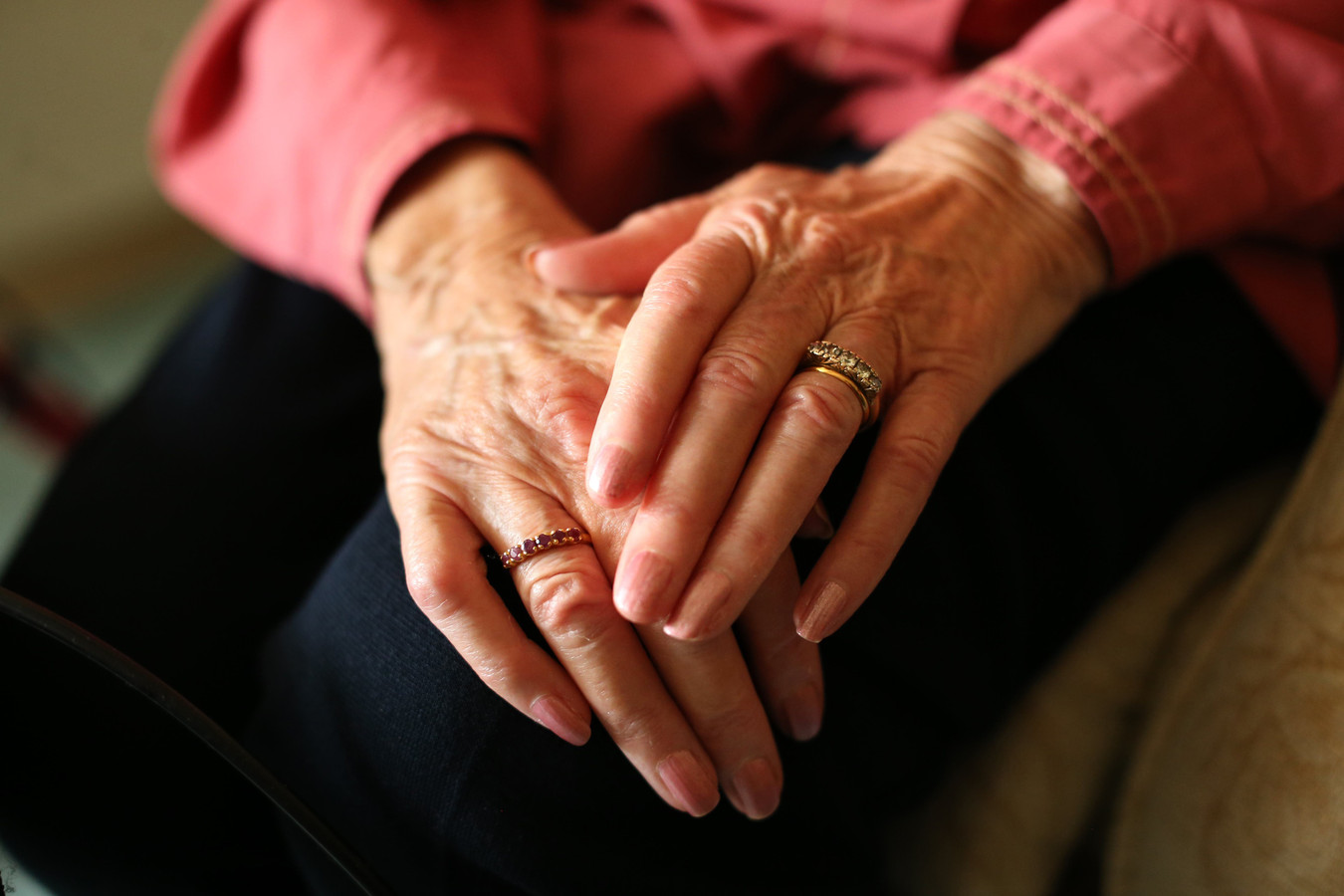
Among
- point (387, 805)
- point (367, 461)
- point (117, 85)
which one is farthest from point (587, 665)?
point (117, 85)

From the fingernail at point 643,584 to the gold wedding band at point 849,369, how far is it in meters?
0.15

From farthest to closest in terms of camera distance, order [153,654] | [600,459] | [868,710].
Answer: [153,654], [868,710], [600,459]

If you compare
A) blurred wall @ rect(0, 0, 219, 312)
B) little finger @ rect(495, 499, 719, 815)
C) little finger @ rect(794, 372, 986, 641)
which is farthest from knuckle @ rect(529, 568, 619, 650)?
blurred wall @ rect(0, 0, 219, 312)

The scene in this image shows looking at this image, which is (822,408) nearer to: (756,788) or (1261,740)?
(756,788)

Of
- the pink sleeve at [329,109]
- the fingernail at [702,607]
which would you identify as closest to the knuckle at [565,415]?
the fingernail at [702,607]

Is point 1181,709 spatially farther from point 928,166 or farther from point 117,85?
point 117,85

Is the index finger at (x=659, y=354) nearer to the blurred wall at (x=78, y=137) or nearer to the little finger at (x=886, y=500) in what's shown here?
the little finger at (x=886, y=500)

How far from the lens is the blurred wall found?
67.9 inches

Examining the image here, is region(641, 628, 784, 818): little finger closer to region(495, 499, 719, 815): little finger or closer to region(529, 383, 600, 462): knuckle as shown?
region(495, 499, 719, 815): little finger

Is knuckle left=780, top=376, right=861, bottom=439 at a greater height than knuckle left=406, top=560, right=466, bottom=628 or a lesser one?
greater

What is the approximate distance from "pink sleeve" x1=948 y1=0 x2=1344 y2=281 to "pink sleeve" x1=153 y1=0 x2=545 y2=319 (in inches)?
16.3

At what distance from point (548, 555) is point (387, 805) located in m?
0.19

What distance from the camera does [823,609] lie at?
46 centimetres

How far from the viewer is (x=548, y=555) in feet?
1.56
